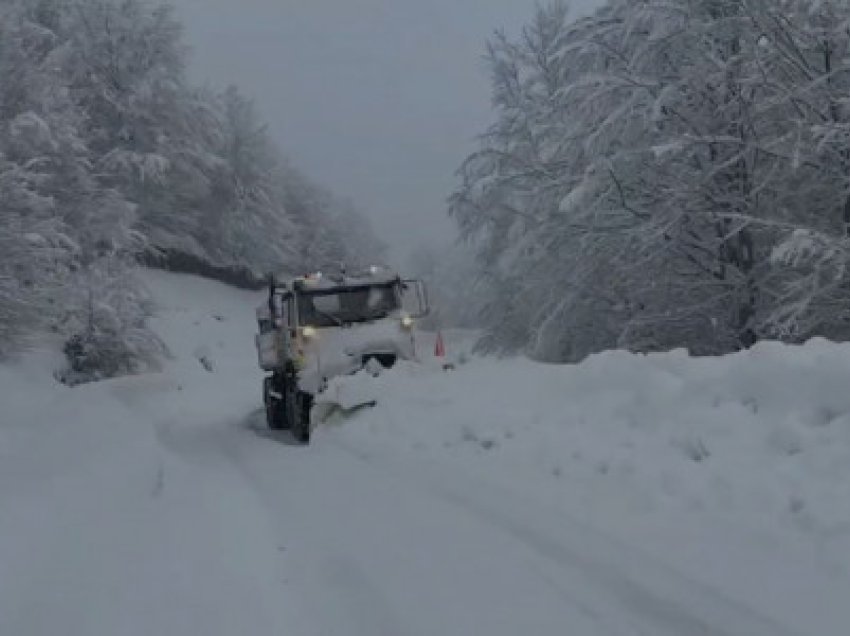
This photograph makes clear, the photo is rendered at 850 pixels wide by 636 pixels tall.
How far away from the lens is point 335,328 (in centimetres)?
1474

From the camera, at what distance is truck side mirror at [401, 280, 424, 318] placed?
14969 millimetres

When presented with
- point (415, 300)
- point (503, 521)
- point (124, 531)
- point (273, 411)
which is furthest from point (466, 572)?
point (273, 411)

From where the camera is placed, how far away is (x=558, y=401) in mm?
9852

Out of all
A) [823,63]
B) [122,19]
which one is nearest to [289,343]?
[823,63]

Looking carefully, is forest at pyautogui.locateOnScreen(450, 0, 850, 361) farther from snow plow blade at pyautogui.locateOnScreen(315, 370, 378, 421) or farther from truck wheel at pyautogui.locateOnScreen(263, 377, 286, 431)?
truck wheel at pyautogui.locateOnScreen(263, 377, 286, 431)

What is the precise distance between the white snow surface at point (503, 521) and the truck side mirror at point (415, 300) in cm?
329

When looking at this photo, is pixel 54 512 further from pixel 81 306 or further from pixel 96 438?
pixel 81 306

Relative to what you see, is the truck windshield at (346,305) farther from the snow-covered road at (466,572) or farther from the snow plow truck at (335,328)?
the snow-covered road at (466,572)

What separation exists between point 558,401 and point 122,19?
45126 millimetres

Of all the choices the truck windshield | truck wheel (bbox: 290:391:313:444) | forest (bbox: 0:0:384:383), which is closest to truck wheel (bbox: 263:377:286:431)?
truck wheel (bbox: 290:391:313:444)

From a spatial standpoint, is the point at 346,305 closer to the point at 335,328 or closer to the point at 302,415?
the point at 335,328

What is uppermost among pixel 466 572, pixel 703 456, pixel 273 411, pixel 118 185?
pixel 118 185

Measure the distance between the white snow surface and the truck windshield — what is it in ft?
11.1

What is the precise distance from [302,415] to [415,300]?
2410 millimetres
